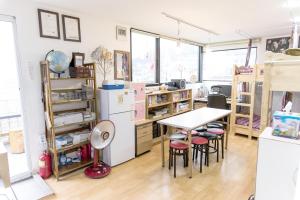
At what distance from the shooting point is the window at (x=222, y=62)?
5508 mm

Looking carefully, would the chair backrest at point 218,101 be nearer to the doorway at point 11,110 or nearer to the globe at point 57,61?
A: the globe at point 57,61

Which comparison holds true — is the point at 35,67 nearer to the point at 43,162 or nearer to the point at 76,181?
the point at 43,162

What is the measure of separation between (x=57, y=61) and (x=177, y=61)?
348cm

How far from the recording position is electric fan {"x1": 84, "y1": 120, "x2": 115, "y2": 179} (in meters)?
2.77

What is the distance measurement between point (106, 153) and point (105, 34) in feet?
6.86

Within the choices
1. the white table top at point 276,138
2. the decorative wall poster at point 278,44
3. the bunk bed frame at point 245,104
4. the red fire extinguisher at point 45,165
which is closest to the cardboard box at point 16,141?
the red fire extinguisher at point 45,165

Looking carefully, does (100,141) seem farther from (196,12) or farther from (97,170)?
(196,12)

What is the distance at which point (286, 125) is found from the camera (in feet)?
4.46

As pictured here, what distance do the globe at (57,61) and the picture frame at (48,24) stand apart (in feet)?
1.08

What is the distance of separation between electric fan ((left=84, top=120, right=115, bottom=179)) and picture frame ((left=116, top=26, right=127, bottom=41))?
172 cm

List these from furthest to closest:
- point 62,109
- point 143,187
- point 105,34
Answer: point 105,34 < point 62,109 < point 143,187

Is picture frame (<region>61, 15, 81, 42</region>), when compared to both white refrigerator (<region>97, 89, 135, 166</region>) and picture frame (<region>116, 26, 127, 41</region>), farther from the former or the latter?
white refrigerator (<region>97, 89, 135, 166</region>)

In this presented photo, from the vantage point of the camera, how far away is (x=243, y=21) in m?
3.53

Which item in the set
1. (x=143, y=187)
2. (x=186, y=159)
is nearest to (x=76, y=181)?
(x=143, y=187)
